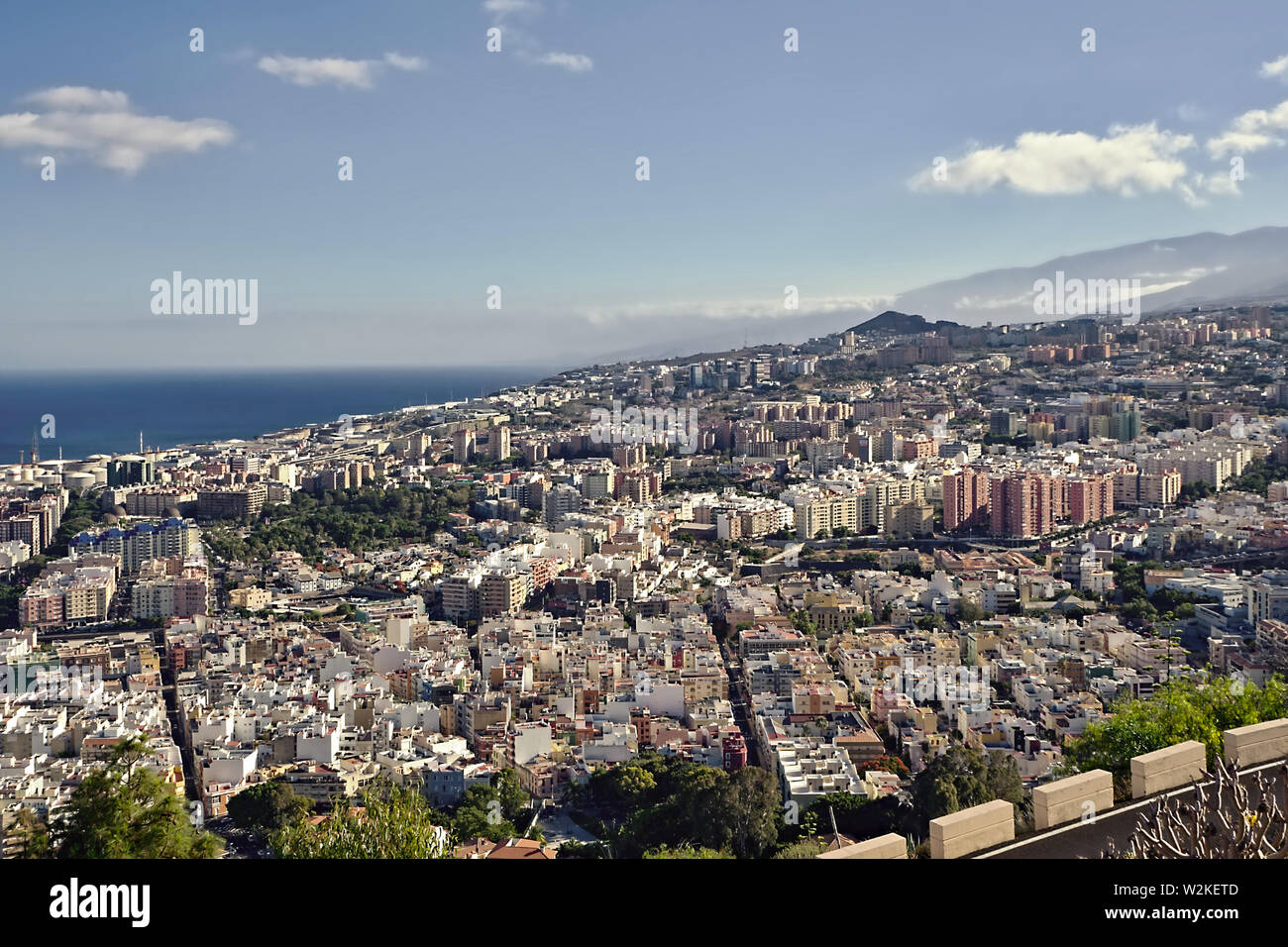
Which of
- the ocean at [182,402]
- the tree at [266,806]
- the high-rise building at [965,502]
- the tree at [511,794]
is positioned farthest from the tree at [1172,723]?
the ocean at [182,402]

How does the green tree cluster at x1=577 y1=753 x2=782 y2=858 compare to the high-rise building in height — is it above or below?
below

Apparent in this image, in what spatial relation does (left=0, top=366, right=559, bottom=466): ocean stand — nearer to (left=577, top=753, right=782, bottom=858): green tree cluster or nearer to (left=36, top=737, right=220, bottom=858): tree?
(left=577, top=753, right=782, bottom=858): green tree cluster

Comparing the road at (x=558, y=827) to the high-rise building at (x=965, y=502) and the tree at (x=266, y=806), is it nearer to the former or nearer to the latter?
the tree at (x=266, y=806)

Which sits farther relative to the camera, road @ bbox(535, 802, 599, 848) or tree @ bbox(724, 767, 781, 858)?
road @ bbox(535, 802, 599, 848)

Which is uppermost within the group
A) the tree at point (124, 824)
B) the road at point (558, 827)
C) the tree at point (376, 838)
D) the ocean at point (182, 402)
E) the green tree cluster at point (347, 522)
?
the ocean at point (182, 402)

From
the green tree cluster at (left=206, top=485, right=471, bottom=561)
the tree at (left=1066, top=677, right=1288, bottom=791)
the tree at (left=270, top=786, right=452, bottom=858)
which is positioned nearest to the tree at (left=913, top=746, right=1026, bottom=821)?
the tree at (left=1066, top=677, right=1288, bottom=791)

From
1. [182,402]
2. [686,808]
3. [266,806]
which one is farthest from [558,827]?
[182,402]
